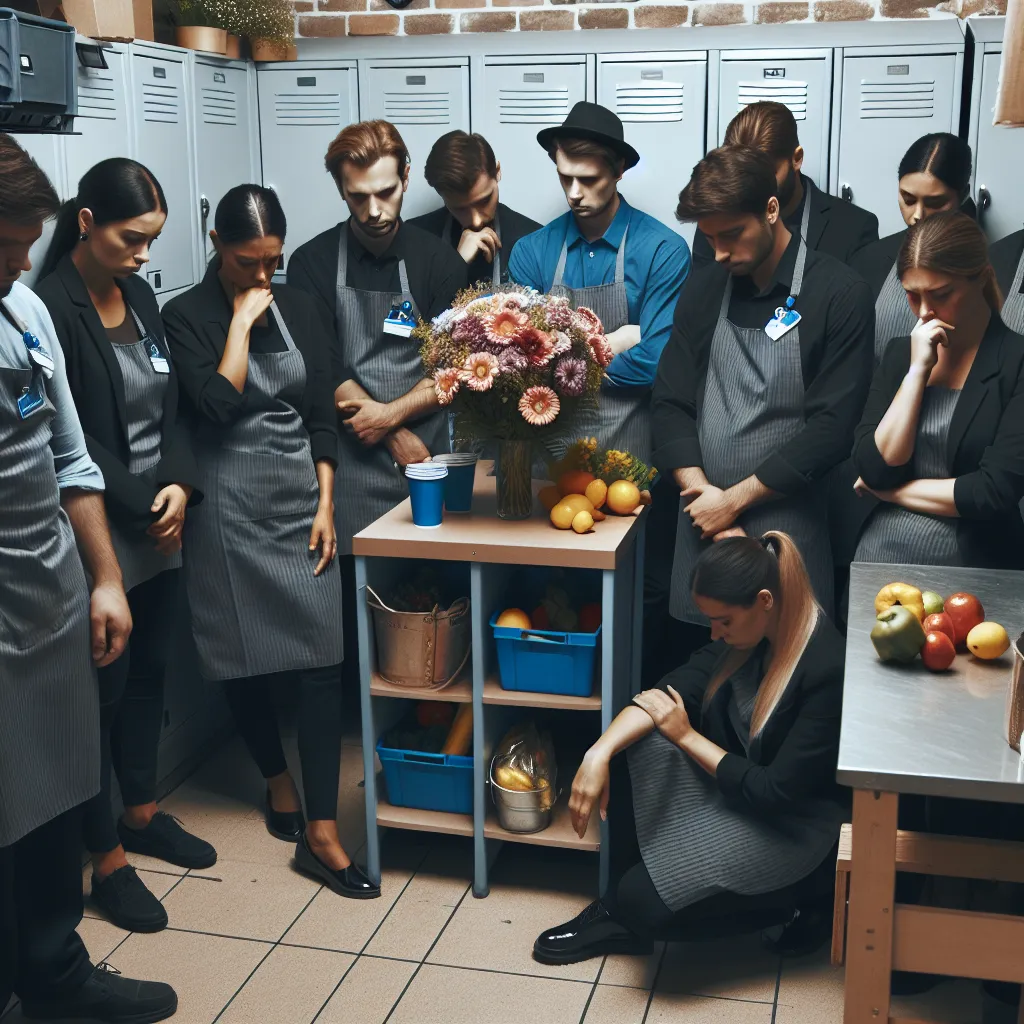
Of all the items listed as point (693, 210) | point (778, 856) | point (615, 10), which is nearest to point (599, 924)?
point (778, 856)

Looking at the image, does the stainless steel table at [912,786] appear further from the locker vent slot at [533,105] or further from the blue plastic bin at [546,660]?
the locker vent slot at [533,105]

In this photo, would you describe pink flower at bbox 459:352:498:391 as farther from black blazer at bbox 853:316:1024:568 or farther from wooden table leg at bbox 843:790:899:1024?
wooden table leg at bbox 843:790:899:1024

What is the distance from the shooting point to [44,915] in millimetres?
2377

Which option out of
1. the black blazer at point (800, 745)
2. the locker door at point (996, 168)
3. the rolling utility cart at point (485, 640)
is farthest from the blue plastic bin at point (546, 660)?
the locker door at point (996, 168)

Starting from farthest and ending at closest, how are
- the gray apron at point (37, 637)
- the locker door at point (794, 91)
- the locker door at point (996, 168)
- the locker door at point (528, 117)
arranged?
the locker door at point (528, 117) → the locker door at point (794, 91) → the locker door at point (996, 168) → the gray apron at point (37, 637)

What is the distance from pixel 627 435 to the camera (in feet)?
11.4

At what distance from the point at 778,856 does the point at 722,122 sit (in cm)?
223

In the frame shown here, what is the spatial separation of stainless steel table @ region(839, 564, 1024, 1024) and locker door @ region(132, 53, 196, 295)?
2372 mm

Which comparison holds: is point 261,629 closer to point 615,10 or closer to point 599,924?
point 599,924

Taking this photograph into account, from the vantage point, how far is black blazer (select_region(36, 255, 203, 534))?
8.95ft

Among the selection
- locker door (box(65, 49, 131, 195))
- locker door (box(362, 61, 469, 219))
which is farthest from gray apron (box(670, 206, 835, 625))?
locker door (box(65, 49, 131, 195))

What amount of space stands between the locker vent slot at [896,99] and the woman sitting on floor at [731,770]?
179 cm

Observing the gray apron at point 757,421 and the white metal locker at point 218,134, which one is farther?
the white metal locker at point 218,134

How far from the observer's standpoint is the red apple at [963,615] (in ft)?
6.91
